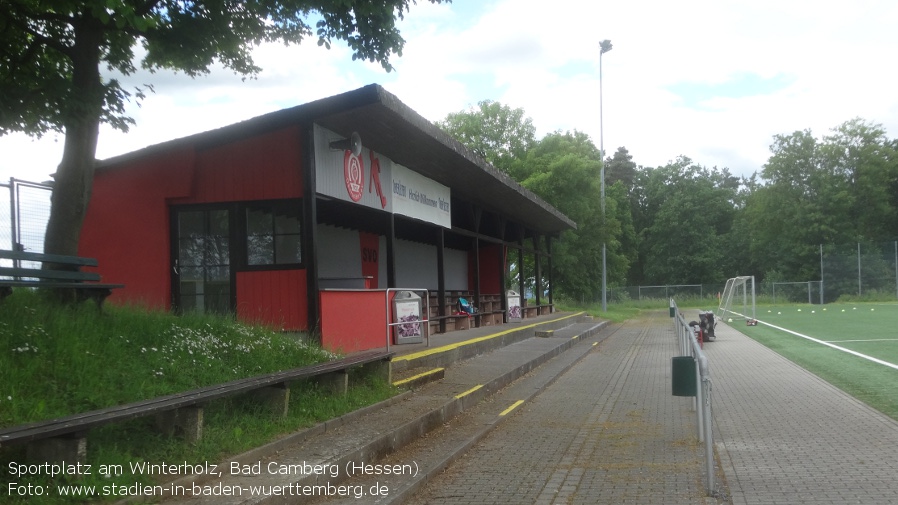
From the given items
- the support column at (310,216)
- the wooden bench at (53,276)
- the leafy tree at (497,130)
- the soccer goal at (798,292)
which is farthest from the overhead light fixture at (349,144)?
the soccer goal at (798,292)

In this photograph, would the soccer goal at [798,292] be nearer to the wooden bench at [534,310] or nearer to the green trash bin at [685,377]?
the wooden bench at [534,310]

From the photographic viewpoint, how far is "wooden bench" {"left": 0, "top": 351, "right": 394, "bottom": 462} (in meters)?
4.87

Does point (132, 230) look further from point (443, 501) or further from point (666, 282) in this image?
point (666, 282)

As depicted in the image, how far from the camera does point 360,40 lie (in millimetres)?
10750

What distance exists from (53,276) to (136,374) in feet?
6.16

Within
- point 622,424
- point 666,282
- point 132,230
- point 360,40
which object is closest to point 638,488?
Answer: point 622,424

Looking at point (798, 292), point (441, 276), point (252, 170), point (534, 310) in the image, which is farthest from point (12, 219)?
point (798, 292)

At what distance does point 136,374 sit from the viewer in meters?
6.76

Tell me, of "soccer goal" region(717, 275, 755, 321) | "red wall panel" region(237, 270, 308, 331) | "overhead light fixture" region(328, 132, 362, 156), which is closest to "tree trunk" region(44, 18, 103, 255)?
"red wall panel" region(237, 270, 308, 331)

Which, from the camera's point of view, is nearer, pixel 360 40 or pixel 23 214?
pixel 360 40

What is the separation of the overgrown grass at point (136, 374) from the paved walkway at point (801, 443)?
13.2 ft

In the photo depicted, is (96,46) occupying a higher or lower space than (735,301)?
higher

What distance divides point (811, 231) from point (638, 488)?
69.8 meters

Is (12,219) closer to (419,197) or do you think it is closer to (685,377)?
(419,197)
